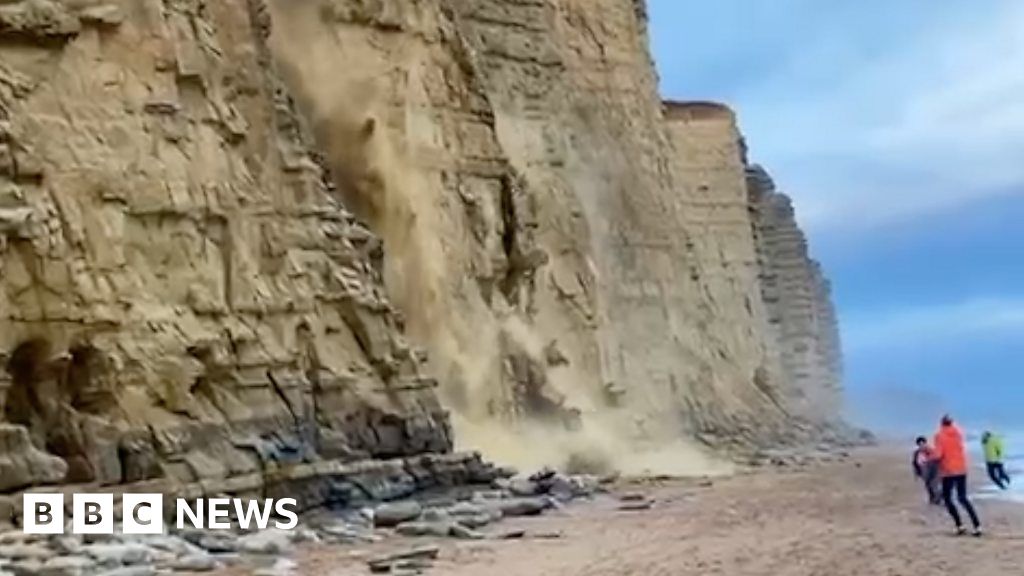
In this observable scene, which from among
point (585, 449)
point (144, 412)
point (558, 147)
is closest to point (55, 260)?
point (144, 412)

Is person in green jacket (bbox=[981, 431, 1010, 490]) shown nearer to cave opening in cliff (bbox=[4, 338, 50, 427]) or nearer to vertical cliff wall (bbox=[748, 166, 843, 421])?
cave opening in cliff (bbox=[4, 338, 50, 427])

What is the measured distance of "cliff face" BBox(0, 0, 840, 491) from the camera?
16969mm

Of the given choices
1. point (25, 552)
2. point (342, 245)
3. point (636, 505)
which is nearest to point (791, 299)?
point (636, 505)

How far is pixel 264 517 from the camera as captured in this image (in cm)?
1773

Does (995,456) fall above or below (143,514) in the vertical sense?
above

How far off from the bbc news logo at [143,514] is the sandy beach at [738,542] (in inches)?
55.7

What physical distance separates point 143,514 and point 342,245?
6773mm

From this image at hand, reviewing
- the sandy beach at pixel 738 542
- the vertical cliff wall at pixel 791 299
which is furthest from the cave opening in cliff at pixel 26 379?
the vertical cliff wall at pixel 791 299

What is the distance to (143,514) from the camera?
15.8 metres

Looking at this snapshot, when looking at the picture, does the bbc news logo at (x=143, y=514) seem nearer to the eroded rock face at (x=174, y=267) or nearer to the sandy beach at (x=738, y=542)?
the eroded rock face at (x=174, y=267)

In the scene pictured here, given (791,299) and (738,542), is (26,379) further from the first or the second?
(791,299)

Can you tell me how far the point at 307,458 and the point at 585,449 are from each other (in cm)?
1282

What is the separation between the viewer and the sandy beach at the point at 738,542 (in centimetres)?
1513

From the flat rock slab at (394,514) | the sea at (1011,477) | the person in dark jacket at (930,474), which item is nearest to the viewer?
the flat rock slab at (394,514)
